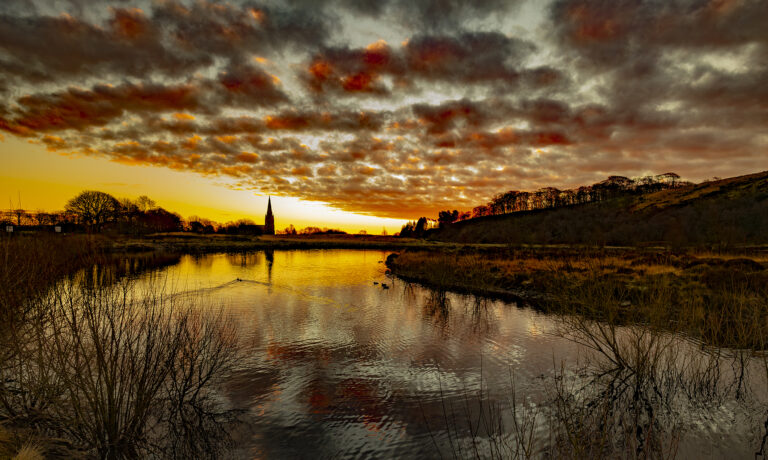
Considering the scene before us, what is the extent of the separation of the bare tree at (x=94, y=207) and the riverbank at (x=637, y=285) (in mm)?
101663

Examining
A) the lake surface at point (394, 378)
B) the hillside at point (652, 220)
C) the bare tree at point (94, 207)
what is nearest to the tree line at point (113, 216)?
the bare tree at point (94, 207)

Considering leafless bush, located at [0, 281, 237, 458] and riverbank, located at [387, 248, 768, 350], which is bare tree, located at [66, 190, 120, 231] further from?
leafless bush, located at [0, 281, 237, 458]

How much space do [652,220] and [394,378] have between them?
126 metres

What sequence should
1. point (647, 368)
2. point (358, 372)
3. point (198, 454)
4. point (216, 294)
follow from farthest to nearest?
point (216, 294)
point (358, 372)
point (647, 368)
point (198, 454)

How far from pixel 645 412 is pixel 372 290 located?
2746 centimetres

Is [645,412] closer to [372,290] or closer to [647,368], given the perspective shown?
[647,368]

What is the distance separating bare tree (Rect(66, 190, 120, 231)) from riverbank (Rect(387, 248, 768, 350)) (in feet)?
334

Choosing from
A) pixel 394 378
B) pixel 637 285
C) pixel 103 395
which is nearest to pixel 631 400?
pixel 394 378

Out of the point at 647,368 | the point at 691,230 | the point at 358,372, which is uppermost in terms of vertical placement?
the point at 691,230

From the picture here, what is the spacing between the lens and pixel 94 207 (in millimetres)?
101375

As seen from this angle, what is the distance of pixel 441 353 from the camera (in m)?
16.7

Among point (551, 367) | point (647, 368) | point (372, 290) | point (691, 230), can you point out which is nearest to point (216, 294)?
point (372, 290)

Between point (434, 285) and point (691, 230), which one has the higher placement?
point (691, 230)

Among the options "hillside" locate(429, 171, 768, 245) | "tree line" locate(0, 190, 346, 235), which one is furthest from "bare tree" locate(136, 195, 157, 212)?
"hillside" locate(429, 171, 768, 245)
